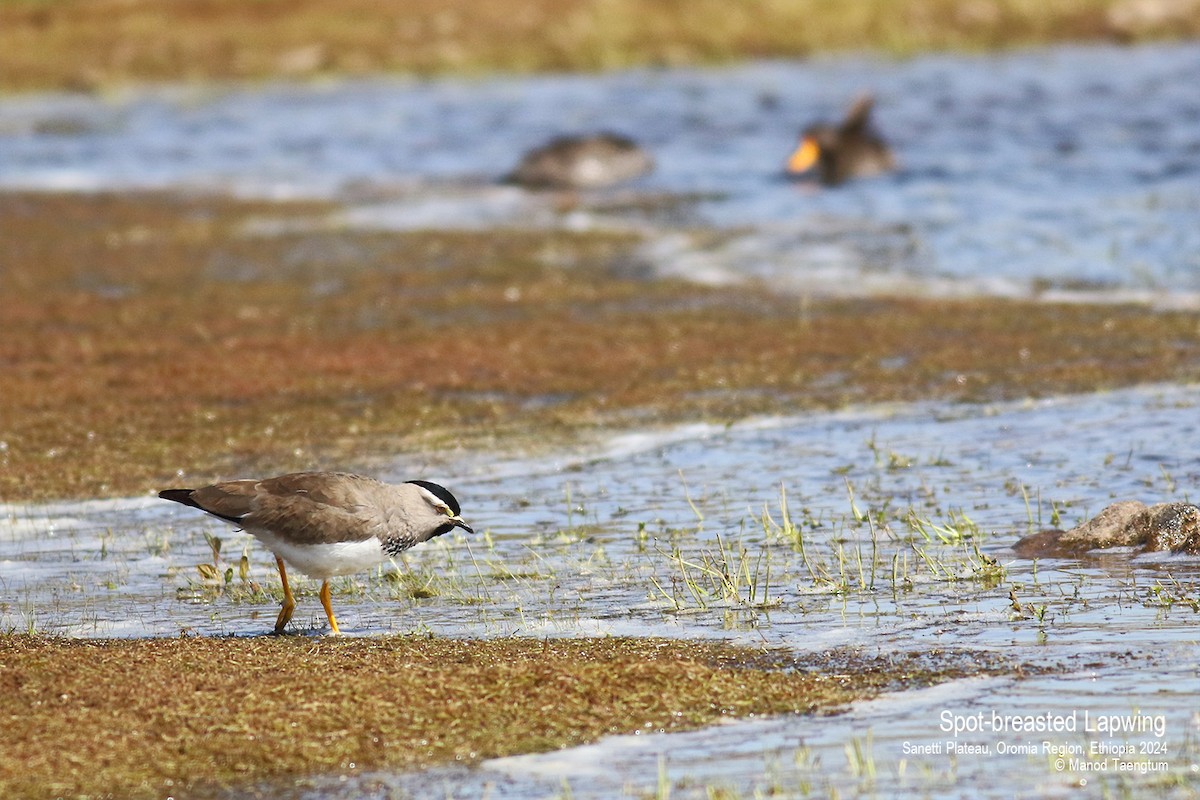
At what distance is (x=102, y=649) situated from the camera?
7500 millimetres

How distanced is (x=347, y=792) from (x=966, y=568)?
3.87 m

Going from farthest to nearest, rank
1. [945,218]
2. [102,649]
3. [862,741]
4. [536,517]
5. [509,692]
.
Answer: [945,218] < [536,517] < [102,649] < [509,692] < [862,741]

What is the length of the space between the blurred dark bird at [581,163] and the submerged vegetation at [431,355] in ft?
20.2

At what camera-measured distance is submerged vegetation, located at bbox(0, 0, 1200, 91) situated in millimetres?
43469

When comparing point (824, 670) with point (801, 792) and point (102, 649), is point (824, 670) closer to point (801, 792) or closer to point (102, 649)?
point (801, 792)

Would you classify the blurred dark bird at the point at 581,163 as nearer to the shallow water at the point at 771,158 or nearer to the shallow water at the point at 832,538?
the shallow water at the point at 771,158

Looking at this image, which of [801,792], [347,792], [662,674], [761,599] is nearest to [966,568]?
[761,599]

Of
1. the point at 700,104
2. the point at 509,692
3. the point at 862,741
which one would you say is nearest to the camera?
the point at 862,741

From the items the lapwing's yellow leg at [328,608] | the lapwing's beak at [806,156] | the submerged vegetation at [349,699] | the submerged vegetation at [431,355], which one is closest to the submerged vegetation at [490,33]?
the lapwing's beak at [806,156]

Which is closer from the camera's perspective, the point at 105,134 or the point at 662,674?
the point at 662,674

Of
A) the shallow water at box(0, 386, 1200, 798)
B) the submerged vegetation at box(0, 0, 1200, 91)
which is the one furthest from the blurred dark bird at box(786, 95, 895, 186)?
→ the submerged vegetation at box(0, 0, 1200, 91)

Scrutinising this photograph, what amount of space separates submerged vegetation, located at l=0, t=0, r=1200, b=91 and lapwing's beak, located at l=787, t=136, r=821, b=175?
55.8 feet

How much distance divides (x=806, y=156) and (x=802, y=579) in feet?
60.2

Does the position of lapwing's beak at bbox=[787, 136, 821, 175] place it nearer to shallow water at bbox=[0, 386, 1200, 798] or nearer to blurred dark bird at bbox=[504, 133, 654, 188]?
blurred dark bird at bbox=[504, 133, 654, 188]
